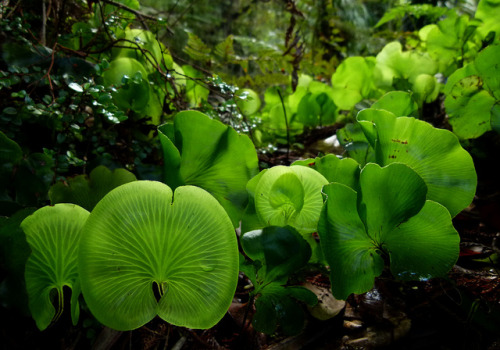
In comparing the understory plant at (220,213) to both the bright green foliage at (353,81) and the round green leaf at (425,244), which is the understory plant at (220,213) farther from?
the bright green foliage at (353,81)

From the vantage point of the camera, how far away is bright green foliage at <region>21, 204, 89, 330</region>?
383 mm

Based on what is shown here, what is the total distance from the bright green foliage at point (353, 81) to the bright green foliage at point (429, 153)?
649 mm

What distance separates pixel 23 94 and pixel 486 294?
96 cm

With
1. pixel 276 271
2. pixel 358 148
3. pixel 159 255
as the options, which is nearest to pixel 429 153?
pixel 358 148

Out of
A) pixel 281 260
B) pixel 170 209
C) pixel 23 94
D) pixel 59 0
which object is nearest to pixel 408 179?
pixel 281 260

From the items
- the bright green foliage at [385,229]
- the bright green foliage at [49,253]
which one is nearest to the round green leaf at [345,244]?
the bright green foliage at [385,229]

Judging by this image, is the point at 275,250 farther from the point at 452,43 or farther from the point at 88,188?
the point at 452,43

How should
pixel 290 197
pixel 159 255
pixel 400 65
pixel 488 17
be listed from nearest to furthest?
1. pixel 159 255
2. pixel 290 197
3. pixel 488 17
4. pixel 400 65

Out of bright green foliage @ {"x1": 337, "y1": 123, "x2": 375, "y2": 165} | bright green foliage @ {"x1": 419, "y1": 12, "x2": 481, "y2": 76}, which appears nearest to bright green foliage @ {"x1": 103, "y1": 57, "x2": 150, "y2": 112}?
bright green foliage @ {"x1": 337, "y1": 123, "x2": 375, "y2": 165}

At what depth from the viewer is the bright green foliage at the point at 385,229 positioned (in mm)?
427

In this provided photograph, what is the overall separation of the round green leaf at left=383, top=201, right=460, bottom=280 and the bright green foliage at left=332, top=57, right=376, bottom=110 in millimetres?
826

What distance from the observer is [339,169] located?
1.84 ft

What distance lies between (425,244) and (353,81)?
0.86 m

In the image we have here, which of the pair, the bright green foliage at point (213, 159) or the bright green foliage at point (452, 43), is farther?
the bright green foliage at point (452, 43)
